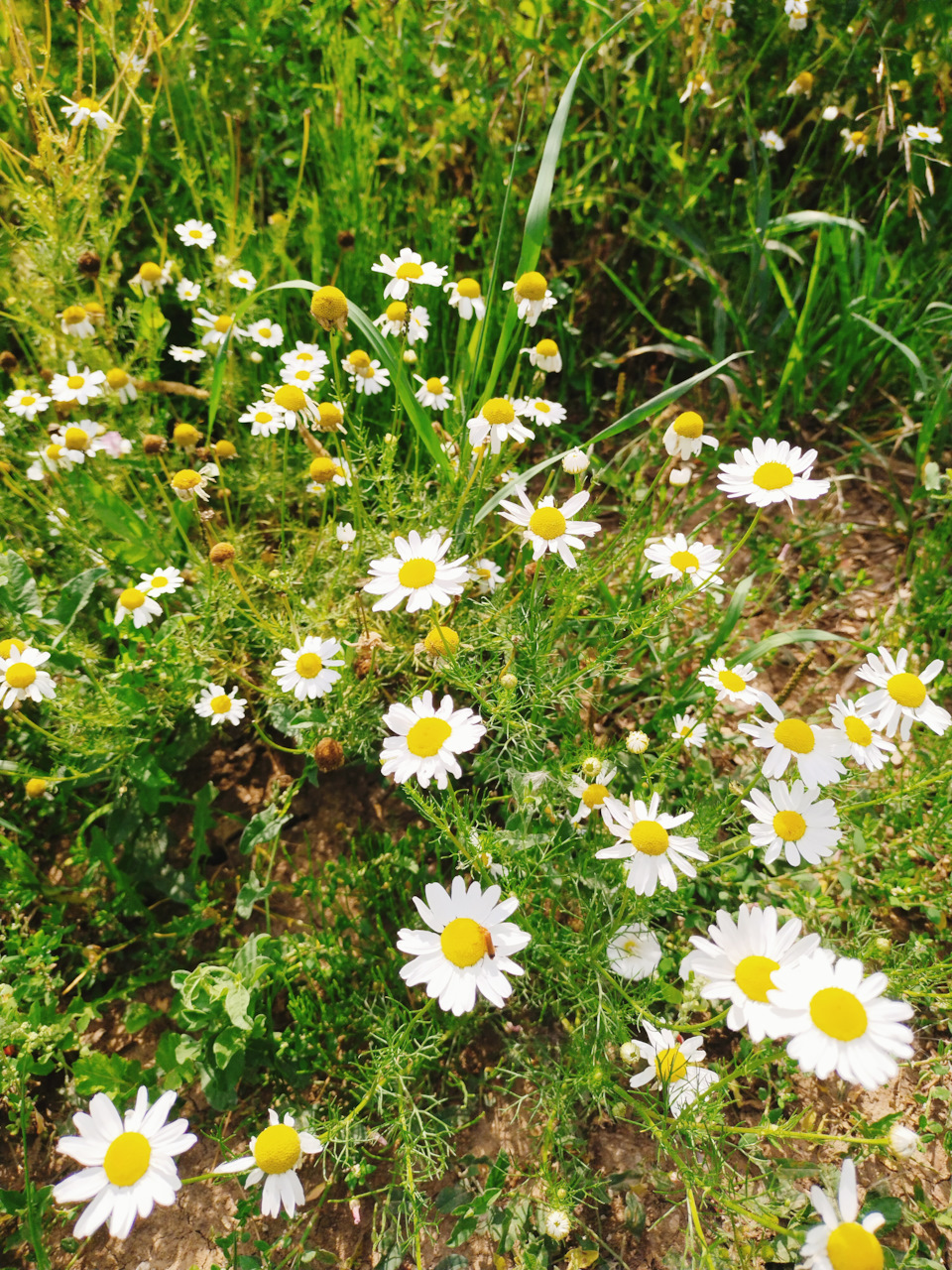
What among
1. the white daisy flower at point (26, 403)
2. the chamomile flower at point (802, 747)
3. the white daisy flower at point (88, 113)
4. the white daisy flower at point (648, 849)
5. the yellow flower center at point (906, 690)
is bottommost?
the white daisy flower at point (648, 849)

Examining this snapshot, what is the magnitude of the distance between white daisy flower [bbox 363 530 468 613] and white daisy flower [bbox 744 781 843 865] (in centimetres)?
66

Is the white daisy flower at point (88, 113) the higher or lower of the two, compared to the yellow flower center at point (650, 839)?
higher

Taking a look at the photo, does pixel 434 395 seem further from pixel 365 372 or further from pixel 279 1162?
pixel 279 1162

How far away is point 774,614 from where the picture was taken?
2.48m

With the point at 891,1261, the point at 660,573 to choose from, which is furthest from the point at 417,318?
the point at 891,1261

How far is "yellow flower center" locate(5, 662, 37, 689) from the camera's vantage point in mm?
1688

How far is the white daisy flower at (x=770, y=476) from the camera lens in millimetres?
1513

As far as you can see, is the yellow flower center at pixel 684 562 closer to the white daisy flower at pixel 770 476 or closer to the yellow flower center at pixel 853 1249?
the white daisy flower at pixel 770 476

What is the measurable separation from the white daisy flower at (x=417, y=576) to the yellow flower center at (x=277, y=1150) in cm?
86

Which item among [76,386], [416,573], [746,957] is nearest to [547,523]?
[416,573]

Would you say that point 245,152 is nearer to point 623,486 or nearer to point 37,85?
point 37,85

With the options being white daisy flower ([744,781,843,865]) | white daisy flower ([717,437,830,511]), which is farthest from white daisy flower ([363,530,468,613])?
white daisy flower ([744,781,843,865])

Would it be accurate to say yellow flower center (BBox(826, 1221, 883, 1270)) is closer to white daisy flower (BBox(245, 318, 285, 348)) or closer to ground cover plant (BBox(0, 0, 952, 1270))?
ground cover plant (BBox(0, 0, 952, 1270))

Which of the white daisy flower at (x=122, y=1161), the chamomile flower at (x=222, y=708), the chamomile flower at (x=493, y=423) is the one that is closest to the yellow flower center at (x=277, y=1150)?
the white daisy flower at (x=122, y=1161)
